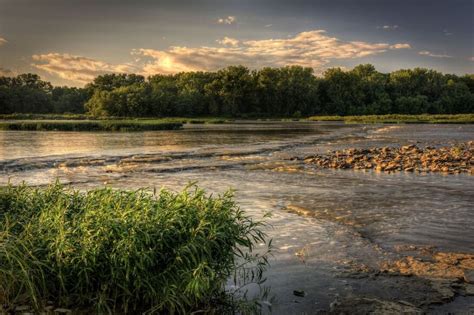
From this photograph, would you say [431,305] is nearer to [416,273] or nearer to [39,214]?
[416,273]

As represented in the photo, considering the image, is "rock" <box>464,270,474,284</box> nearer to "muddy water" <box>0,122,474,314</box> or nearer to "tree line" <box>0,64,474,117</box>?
"muddy water" <box>0,122,474,314</box>

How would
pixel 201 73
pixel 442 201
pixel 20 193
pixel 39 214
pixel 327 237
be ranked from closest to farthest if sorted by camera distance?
pixel 39 214 < pixel 20 193 < pixel 327 237 < pixel 442 201 < pixel 201 73

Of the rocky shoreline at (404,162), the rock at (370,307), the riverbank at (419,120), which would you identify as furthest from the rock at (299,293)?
the riverbank at (419,120)

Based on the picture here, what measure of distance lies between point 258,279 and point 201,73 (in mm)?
195318

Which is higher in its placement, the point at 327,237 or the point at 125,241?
the point at 125,241

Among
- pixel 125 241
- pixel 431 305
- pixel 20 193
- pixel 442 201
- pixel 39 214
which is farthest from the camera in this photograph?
pixel 442 201

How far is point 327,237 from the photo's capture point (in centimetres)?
1179

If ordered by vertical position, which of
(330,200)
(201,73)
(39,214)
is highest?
(201,73)

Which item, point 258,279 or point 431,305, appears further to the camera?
point 258,279

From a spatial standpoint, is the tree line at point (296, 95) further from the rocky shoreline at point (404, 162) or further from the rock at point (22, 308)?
the rock at point (22, 308)

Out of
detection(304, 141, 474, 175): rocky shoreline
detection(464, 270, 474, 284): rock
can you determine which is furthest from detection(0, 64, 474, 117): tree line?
detection(464, 270, 474, 284): rock

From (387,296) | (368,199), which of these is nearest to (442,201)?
(368,199)

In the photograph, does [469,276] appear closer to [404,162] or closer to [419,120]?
[404,162]

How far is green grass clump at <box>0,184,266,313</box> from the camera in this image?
6770 millimetres
